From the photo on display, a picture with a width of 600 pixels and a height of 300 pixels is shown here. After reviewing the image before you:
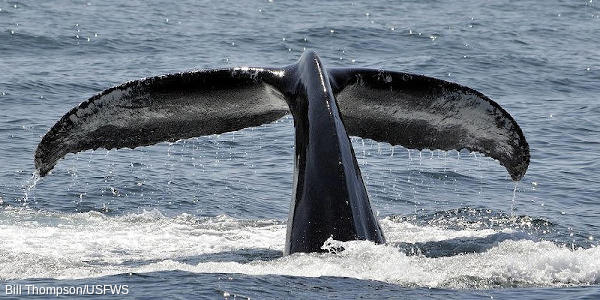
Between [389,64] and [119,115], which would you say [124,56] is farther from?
[119,115]

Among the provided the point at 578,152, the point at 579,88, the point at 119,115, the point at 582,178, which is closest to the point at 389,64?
the point at 579,88

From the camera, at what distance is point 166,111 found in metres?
10.7

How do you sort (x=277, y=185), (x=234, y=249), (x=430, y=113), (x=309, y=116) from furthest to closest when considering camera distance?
(x=277, y=185) → (x=234, y=249) → (x=430, y=113) → (x=309, y=116)

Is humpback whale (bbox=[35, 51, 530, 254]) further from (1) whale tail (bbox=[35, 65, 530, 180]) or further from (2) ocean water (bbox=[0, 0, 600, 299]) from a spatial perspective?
(2) ocean water (bbox=[0, 0, 600, 299])

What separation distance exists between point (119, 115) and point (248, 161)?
754 cm

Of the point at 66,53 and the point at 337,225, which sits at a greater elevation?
the point at 66,53

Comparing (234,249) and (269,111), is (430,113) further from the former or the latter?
(234,249)

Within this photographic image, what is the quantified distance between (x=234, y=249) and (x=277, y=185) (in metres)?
4.43

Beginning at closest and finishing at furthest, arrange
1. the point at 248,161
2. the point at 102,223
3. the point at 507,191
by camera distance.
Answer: the point at 102,223
the point at 507,191
the point at 248,161

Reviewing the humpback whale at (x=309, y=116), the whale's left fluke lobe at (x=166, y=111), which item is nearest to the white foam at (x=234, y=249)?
the humpback whale at (x=309, y=116)

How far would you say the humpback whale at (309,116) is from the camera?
10.1 metres

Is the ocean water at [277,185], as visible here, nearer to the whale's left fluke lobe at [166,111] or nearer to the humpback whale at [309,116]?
the humpback whale at [309,116]

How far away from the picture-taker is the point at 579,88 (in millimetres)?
25469

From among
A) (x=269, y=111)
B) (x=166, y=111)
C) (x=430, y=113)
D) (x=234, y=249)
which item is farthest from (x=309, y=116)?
(x=234, y=249)
